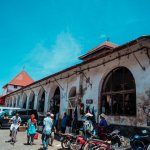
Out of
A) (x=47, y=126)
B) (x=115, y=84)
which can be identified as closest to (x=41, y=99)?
(x=115, y=84)

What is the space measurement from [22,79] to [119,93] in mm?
46420

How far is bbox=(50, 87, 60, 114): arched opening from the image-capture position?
1982 cm

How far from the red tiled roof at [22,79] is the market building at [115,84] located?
1466 inches

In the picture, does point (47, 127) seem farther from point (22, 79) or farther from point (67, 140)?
point (22, 79)

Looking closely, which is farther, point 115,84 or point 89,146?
point 115,84

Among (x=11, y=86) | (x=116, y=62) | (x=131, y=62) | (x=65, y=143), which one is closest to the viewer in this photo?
(x=65, y=143)

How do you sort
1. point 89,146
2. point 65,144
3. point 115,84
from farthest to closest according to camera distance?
1. point 115,84
2. point 65,144
3. point 89,146

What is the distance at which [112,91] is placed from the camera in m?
12.4

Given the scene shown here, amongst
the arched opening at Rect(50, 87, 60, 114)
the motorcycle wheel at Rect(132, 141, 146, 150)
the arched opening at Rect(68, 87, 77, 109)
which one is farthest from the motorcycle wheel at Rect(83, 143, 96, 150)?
the arched opening at Rect(50, 87, 60, 114)

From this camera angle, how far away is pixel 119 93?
11.8m

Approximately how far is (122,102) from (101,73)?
104 inches

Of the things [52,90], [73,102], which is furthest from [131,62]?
[52,90]

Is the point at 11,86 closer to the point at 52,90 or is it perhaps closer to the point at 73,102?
the point at 52,90

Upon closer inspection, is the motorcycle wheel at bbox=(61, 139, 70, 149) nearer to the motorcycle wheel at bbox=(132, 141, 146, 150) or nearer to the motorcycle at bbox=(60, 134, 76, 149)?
the motorcycle at bbox=(60, 134, 76, 149)
